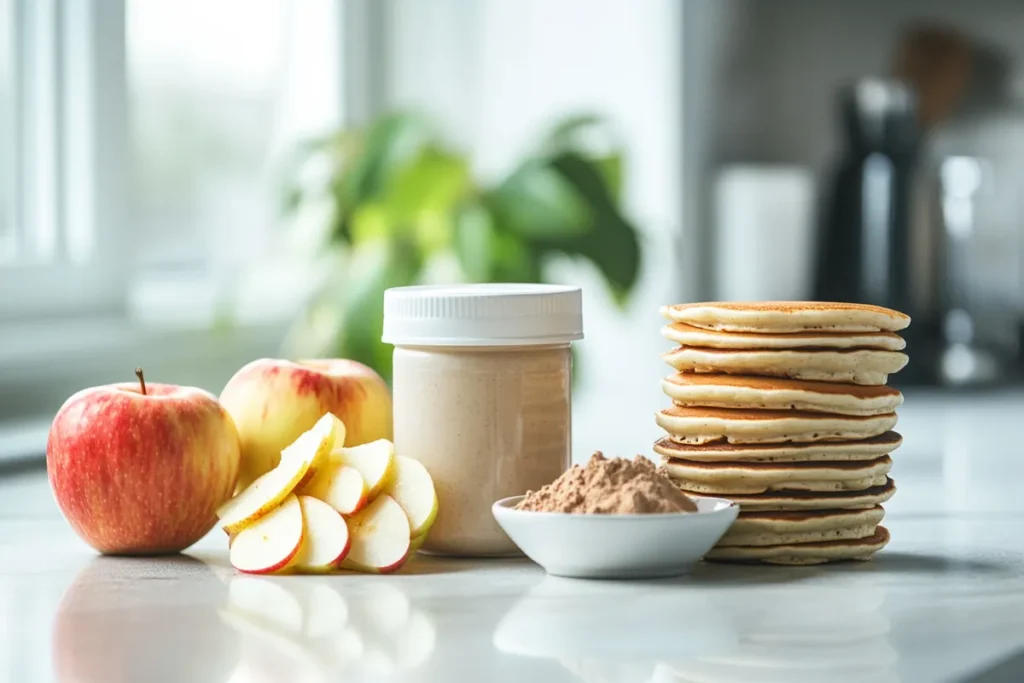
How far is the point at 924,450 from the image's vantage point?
1.72 m

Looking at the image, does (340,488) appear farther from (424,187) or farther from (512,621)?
(424,187)

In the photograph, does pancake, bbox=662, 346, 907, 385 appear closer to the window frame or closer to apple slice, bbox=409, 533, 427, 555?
apple slice, bbox=409, 533, 427, 555

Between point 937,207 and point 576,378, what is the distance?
2.83 feet

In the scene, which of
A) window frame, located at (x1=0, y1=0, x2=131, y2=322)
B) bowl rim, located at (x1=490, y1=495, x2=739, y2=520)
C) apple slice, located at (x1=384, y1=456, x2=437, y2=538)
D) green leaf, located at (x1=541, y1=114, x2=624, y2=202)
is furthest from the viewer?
green leaf, located at (x1=541, y1=114, x2=624, y2=202)

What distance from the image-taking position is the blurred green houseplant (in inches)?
81.7

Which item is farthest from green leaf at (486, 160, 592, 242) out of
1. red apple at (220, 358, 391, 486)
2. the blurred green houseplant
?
red apple at (220, 358, 391, 486)

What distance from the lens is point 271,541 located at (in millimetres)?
918

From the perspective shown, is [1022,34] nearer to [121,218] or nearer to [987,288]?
[987,288]

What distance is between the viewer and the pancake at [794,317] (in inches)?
35.2

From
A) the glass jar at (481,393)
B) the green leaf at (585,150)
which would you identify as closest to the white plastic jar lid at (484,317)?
the glass jar at (481,393)

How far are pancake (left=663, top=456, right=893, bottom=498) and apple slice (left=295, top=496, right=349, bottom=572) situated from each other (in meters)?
0.22

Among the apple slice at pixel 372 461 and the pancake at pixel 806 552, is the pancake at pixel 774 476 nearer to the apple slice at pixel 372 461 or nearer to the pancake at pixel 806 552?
the pancake at pixel 806 552

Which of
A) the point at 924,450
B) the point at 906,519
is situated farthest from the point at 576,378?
the point at 906,519

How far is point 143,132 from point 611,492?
1.54 m
